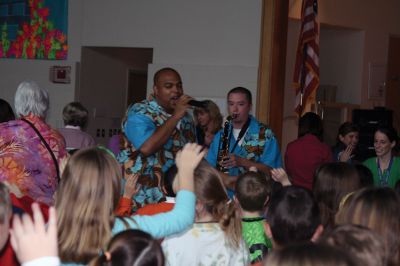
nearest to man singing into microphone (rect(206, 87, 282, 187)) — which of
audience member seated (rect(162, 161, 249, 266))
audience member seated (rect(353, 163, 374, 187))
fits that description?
audience member seated (rect(353, 163, 374, 187))

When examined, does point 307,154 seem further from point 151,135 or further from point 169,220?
point 169,220

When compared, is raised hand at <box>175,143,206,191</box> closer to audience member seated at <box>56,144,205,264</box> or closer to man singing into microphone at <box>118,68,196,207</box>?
audience member seated at <box>56,144,205,264</box>

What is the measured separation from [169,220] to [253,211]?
3.71 ft

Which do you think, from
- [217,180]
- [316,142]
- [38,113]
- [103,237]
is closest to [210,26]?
[316,142]

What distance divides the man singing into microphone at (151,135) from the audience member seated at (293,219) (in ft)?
5.00

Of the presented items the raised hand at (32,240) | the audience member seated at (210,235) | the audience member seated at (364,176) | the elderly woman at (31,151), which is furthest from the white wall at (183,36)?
the raised hand at (32,240)

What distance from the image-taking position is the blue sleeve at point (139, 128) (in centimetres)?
442

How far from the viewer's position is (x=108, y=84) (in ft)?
29.3

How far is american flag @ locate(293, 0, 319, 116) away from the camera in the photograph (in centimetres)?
848

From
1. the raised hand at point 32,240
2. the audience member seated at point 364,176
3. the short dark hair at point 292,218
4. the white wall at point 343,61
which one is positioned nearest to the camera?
the raised hand at point 32,240

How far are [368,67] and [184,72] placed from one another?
11.2 ft

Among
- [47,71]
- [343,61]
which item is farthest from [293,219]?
[343,61]

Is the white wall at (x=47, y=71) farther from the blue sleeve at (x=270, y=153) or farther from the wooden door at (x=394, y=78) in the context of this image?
the wooden door at (x=394, y=78)

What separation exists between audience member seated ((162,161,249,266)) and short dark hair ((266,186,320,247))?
1.15ft
